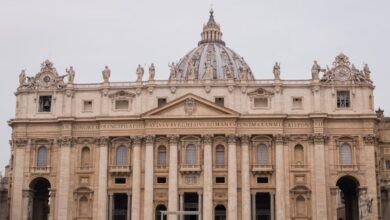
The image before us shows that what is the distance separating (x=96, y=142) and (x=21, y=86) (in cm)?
1048

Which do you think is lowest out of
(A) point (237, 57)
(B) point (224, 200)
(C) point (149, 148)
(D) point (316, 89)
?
(B) point (224, 200)

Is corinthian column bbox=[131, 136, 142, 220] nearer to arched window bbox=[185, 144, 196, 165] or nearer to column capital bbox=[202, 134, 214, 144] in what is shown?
arched window bbox=[185, 144, 196, 165]

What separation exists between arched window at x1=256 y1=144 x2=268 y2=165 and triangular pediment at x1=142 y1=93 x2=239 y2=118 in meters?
4.83

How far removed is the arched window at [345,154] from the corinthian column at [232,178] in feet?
34.8

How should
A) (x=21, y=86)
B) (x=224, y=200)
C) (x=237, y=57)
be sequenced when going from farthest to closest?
(x=237, y=57), (x=21, y=86), (x=224, y=200)

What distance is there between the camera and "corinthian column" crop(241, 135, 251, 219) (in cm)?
6178

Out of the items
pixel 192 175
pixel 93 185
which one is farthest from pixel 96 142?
pixel 192 175

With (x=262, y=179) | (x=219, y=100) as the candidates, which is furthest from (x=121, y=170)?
(x=262, y=179)

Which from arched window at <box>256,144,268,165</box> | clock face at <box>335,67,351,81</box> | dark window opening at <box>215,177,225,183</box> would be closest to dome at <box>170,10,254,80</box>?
clock face at <box>335,67,351,81</box>

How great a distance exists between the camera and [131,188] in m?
63.5

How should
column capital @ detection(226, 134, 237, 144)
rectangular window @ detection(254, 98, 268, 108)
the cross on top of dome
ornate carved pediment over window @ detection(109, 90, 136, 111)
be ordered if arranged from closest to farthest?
column capital @ detection(226, 134, 237, 144) → rectangular window @ detection(254, 98, 268, 108) → ornate carved pediment over window @ detection(109, 90, 136, 111) → the cross on top of dome

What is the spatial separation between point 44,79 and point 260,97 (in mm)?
22749

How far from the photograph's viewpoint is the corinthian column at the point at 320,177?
2410 inches

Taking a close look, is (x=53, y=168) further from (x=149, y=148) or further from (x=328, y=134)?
(x=328, y=134)
